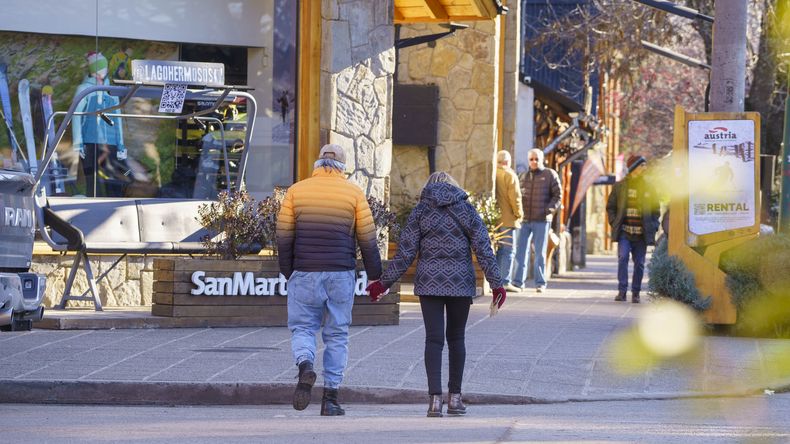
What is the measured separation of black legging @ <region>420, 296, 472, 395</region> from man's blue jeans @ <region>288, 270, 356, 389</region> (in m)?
0.55

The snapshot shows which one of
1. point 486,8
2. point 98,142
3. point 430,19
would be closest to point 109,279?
point 98,142

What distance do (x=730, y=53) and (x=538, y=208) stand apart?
609 centimetres

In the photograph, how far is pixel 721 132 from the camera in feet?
47.6

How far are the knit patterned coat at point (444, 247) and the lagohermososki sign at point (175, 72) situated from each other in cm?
546

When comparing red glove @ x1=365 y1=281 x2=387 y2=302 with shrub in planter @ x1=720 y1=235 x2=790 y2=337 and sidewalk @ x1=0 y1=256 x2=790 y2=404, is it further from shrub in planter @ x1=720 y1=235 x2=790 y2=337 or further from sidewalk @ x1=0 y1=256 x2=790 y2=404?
shrub in planter @ x1=720 y1=235 x2=790 y2=337

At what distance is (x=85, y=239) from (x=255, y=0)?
353cm

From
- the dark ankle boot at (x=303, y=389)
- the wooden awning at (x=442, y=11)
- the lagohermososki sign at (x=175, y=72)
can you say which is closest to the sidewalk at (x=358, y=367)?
the dark ankle boot at (x=303, y=389)

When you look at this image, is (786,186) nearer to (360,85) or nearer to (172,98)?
(360,85)

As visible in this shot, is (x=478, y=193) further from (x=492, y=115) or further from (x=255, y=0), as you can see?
(x=255, y=0)

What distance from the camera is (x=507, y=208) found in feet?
66.1

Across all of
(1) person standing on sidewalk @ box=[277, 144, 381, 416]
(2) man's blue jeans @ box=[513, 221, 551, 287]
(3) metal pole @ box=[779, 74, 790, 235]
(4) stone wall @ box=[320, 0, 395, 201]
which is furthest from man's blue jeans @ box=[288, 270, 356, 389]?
(2) man's blue jeans @ box=[513, 221, 551, 287]

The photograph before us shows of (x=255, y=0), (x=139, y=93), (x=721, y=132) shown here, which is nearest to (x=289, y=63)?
(x=255, y=0)

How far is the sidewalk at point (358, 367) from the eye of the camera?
1025 cm

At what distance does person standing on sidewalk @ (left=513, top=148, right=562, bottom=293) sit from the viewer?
807 inches
